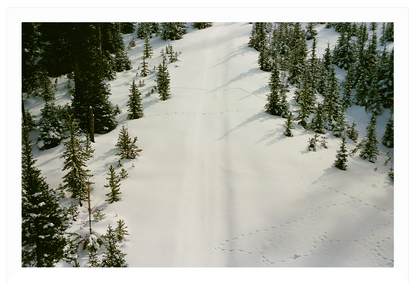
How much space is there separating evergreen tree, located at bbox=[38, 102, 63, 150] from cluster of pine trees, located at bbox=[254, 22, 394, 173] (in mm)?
10637

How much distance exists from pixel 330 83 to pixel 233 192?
1575 centimetres

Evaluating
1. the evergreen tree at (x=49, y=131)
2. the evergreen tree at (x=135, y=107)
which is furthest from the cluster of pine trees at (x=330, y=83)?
the evergreen tree at (x=49, y=131)

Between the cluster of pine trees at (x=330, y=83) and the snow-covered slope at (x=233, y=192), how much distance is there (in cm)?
95

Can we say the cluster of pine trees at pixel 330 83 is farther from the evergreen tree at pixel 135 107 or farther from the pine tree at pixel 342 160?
the evergreen tree at pixel 135 107

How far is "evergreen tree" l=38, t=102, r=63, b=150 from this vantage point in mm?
11703

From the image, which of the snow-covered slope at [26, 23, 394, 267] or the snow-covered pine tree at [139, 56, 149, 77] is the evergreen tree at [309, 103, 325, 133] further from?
the snow-covered pine tree at [139, 56, 149, 77]

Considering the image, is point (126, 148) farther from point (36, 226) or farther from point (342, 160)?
point (342, 160)

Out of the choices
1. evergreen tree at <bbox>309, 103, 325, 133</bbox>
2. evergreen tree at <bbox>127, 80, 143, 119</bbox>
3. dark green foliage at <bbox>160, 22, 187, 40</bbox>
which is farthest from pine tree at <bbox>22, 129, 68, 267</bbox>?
dark green foliage at <bbox>160, 22, 187, 40</bbox>

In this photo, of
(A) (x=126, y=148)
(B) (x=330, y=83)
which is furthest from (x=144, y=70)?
(B) (x=330, y=83)

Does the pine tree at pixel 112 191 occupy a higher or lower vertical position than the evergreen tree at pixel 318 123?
lower

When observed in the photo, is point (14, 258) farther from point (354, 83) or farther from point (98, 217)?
point (354, 83)

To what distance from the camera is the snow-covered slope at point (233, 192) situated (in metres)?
7.40

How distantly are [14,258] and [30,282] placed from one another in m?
0.77

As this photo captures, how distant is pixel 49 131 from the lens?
1175 centimetres
